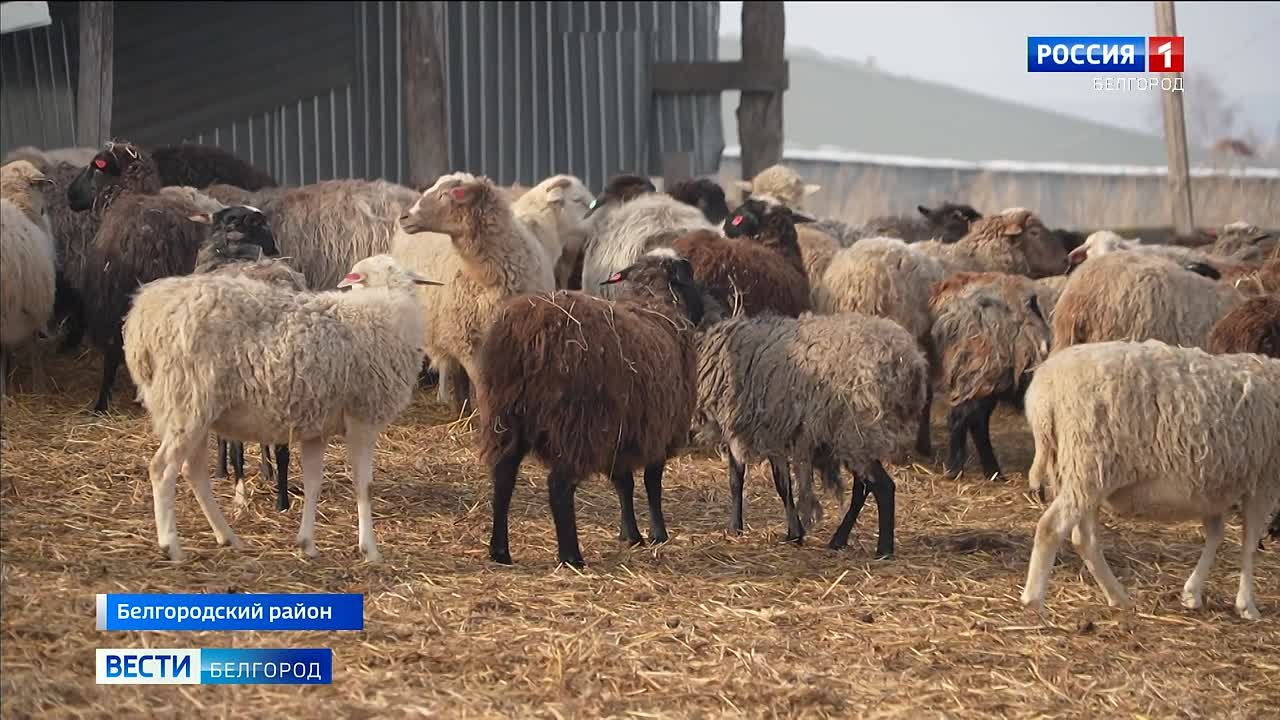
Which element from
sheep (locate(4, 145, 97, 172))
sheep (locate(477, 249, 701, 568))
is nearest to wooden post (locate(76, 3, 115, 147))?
sheep (locate(4, 145, 97, 172))

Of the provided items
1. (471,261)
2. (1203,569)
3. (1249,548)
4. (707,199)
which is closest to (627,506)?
(471,261)

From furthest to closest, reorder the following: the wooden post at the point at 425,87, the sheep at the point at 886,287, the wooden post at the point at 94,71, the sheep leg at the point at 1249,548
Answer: the wooden post at the point at 425,87, the wooden post at the point at 94,71, the sheep at the point at 886,287, the sheep leg at the point at 1249,548

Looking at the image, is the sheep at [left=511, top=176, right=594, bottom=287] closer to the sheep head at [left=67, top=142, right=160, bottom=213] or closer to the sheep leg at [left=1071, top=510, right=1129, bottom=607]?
the sheep head at [left=67, top=142, right=160, bottom=213]

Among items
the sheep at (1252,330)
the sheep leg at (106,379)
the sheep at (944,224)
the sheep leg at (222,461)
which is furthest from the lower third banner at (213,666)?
the sheep at (944,224)

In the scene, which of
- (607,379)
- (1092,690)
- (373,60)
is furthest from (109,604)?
(373,60)

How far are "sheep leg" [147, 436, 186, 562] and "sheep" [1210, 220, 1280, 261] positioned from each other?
27.8ft

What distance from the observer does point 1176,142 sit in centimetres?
1603

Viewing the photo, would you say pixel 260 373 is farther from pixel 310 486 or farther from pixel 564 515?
pixel 564 515

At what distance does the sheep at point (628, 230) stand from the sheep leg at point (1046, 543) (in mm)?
4063

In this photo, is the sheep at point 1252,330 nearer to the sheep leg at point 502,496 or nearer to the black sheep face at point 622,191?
the sheep leg at point 502,496

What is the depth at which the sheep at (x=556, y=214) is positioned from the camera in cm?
1073

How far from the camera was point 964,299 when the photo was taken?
380 inches

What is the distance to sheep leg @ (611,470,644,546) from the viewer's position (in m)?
7.28

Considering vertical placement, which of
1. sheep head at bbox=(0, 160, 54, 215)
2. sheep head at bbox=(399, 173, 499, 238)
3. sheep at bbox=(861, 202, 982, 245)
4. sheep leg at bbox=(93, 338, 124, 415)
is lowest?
sheep leg at bbox=(93, 338, 124, 415)
